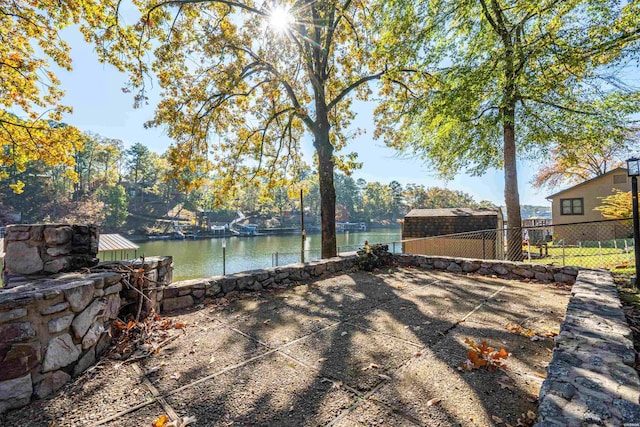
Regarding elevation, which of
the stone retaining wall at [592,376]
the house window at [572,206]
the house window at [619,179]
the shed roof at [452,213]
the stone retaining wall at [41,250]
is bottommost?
the stone retaining wall at [592,376]

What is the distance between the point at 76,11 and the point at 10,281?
6373 mm

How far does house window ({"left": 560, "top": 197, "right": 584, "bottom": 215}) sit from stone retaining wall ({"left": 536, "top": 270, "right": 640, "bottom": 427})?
1985 cm

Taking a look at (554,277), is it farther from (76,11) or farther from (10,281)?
(76,11)

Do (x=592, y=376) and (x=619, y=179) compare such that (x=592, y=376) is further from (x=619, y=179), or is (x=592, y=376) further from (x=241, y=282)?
(x=619, y=179)

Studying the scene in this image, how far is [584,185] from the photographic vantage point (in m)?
16.9

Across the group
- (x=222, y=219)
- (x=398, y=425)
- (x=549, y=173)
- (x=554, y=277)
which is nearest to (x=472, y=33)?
(x=554, y=277)

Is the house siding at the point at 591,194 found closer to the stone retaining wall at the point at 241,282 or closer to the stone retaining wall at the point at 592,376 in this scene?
the stone retaining wall at the point at 241,282

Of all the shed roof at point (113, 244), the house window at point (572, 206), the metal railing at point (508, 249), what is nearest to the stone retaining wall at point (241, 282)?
the metal railing at point (508, 249)

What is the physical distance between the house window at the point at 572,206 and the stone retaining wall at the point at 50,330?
23.2m

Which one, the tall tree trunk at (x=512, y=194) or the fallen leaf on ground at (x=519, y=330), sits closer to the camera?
the fallen leaf on ground at (x=519, y=330)

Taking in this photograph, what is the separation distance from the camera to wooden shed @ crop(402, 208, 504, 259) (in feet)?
35.6

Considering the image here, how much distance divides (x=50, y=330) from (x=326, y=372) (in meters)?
2.03

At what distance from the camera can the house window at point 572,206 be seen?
17.0 metres

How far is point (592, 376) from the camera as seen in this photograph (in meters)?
1.48
